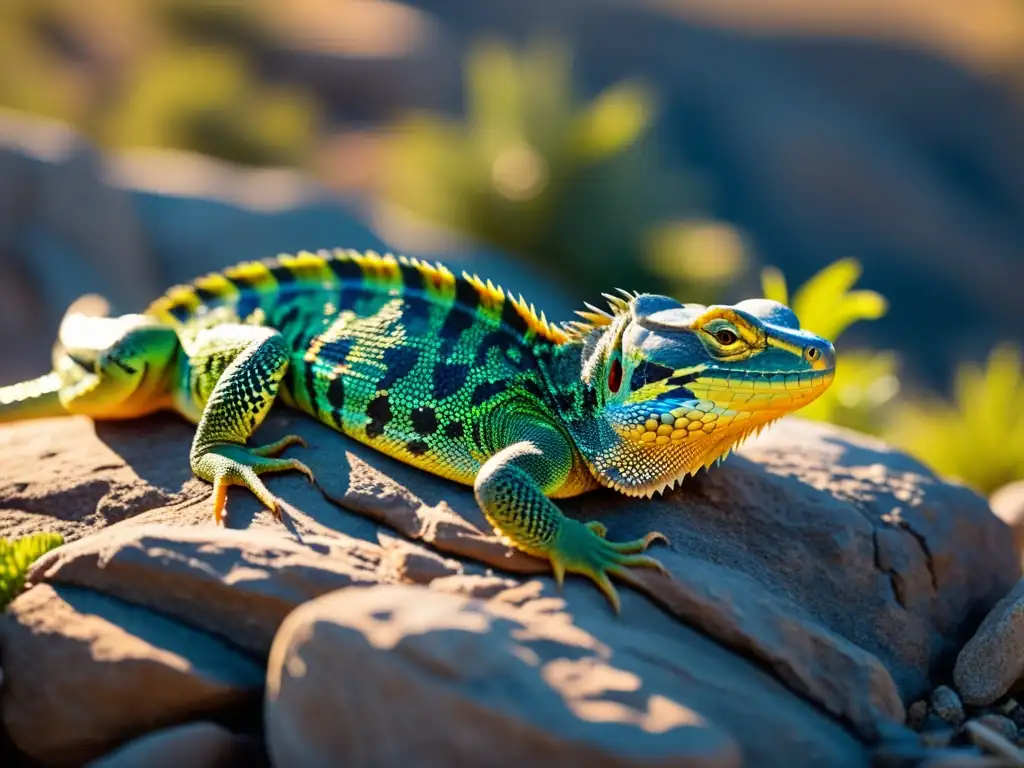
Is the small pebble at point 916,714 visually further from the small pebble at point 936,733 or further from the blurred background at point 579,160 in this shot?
the blurred background at point 579,160

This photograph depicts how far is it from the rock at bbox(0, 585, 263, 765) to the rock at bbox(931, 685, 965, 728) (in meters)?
2.94

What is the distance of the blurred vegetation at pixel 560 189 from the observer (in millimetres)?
14422

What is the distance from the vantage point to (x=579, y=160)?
47.8ft

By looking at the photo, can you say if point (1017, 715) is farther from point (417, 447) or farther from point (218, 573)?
point (218, 573)

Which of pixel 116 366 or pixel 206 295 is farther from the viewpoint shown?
pixel 206 295

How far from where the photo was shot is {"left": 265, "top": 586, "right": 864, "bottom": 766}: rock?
11.1 ft

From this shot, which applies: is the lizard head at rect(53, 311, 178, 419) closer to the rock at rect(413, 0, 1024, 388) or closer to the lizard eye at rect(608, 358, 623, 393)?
the lizard eye at rect(608, 358, 623, 393)

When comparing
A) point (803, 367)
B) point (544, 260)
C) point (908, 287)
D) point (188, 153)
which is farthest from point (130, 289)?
point (908, 287)

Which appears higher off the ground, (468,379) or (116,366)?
(468,379)

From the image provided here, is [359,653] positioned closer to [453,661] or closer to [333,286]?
[453,661]

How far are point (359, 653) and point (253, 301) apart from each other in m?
2.87

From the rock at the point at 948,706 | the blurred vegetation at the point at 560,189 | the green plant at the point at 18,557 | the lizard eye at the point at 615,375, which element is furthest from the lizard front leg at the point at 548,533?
the blurred vegetation at the point at 560,189

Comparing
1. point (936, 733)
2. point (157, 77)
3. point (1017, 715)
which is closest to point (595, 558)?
point (936, 733)

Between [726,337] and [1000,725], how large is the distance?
203 centimetres
